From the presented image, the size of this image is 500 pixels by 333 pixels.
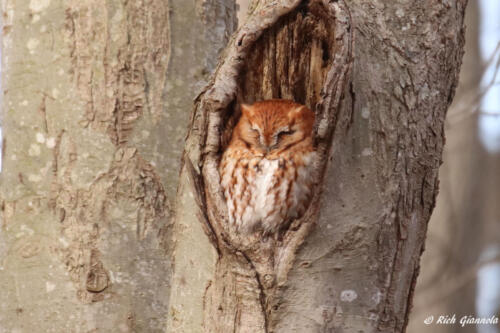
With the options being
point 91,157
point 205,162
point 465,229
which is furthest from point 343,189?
point 465,229

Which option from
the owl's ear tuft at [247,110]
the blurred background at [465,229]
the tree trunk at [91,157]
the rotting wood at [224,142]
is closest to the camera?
the rotting wood at [224,142]

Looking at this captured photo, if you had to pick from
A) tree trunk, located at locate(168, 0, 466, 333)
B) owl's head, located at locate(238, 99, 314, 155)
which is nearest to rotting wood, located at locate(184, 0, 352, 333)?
tree trunk, located at locate(168, 0, 466, 333)

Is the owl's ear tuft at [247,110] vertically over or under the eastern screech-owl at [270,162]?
over

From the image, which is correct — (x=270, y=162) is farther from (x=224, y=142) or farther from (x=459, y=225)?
(x=459, y=225)

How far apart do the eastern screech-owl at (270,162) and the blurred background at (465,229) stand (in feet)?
13.5

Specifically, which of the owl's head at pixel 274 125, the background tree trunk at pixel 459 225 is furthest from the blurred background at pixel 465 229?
the owl's head at pixel 274 125

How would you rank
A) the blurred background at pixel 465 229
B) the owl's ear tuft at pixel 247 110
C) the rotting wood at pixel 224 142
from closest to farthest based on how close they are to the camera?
the rotting wood at pixel 224 142 < the owl's ear tuft at pixel 247 110 < the blurred background at pixel 465 229

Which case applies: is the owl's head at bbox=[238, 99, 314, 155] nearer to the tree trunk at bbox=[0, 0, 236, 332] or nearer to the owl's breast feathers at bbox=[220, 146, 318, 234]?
the owl's breast feathers at bbox=[220, 146, 318, 234]

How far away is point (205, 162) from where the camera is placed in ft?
5.83

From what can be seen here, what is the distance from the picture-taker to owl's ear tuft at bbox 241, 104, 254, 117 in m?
2.35

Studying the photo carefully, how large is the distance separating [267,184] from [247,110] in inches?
11.2

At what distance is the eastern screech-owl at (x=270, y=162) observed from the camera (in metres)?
2.29

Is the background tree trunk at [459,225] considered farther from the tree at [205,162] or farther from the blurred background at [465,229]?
the tree at [205,162]

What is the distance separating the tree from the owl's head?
7 centimetres
